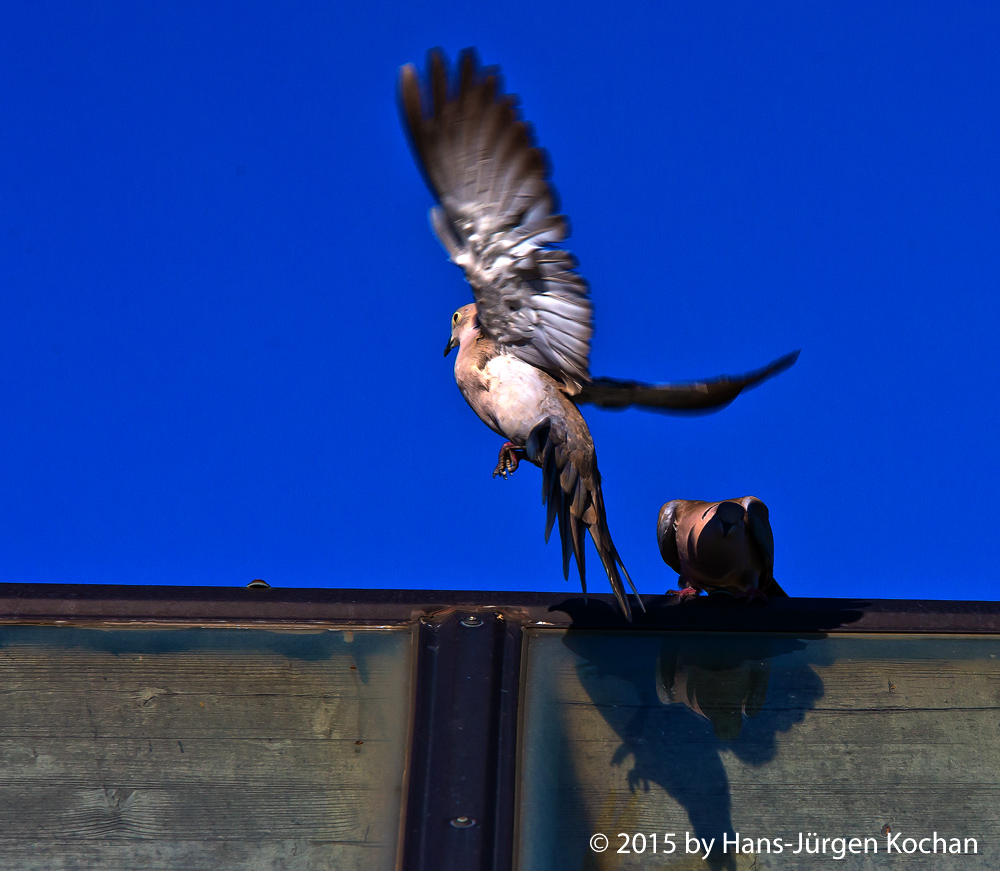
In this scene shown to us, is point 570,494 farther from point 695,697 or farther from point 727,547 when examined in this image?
point 695,697

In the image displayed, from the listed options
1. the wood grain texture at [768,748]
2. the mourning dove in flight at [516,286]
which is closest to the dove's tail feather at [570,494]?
the mourning dove in flight at [516,286]

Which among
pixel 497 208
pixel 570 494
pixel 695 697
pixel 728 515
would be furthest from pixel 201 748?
pixel 728 515

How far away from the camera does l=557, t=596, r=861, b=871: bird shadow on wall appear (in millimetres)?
3010

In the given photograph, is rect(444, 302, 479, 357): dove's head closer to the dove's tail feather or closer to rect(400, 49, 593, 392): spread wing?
rect(400, 49, 593, 392): spread wing

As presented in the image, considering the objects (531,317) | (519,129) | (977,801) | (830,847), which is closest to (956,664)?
(977,801)

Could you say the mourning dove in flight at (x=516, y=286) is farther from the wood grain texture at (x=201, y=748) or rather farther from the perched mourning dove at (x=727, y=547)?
the wood grain texture at (x=201, y=748)

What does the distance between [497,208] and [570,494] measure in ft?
4.26

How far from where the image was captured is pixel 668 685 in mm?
3285

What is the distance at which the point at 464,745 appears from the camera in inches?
113

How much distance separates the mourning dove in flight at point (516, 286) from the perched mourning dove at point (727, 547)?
0.55m

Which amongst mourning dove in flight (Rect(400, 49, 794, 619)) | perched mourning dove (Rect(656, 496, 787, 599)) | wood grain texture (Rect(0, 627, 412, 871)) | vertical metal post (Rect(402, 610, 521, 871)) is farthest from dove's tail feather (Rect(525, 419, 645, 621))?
wood grain texture (Rect(0, 627, 412, 871))

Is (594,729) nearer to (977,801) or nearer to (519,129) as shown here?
(977,801)

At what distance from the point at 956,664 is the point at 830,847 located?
822mm

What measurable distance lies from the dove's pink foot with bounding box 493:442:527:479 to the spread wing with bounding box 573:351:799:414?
1.25 feet
